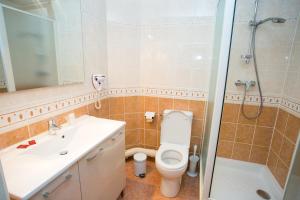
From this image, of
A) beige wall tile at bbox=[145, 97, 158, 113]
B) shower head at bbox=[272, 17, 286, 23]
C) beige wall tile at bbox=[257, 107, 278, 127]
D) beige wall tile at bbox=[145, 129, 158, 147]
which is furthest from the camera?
beige wall tile at bbox=[145, 129, 158, 147]

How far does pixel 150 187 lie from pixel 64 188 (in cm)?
120

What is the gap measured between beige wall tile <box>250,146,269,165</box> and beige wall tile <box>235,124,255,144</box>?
0.12 m

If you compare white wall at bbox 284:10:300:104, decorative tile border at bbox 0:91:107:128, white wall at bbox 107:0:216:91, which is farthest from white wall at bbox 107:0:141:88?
white wall at bbox 284:10:300:104

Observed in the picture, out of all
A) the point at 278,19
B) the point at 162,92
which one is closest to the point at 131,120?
the point at 162,92

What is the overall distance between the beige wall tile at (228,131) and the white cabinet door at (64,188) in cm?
174

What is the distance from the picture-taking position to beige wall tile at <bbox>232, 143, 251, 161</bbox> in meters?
2.02

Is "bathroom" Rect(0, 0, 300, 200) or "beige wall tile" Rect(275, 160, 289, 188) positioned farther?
"beige wall tile" Rect(275, 160, 289, 188)

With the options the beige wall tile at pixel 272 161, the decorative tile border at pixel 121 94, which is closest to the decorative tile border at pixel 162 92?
the decorative tile border at pixel 121 94

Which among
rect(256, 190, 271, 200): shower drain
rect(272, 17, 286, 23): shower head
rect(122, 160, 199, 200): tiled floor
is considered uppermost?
rect(272, 17, 286, 23): shower head

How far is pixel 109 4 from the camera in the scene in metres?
1.84

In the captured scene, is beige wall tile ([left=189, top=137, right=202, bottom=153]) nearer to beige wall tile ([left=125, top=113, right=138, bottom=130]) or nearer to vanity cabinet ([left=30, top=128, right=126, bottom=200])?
beige wall tile ([left=125, top=113, right=138, bottom=130])

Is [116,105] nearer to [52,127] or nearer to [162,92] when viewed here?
[162,92]

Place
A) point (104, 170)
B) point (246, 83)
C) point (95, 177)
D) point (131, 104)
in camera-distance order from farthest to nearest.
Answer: point (131, 104) → point (246, 83) → point (104, 170) → point (95, 177)

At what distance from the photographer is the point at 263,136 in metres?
1.92
